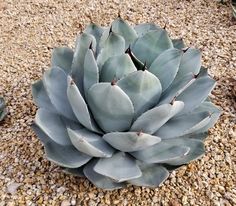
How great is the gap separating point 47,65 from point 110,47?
3.53ft

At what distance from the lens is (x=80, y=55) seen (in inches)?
70.6

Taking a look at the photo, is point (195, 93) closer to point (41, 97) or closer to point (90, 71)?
point (90, 71)

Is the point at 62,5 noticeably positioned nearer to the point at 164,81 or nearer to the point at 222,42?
the point at 222,42

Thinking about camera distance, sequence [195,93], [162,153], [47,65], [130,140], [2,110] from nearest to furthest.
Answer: [130,140] → [162,153] → [195,93] → [2,110] → [47,65]

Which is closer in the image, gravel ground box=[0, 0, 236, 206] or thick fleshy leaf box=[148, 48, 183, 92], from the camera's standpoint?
thick fleshy leaf box=[148, 48, 183, 92]

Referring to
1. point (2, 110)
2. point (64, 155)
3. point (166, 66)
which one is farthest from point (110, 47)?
point (2, 110)

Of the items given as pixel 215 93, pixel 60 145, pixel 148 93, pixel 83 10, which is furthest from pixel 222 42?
pixel 60 145

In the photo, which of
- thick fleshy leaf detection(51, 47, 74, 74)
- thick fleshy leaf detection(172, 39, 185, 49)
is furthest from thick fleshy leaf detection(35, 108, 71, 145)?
thick fleshy leaf detection(172, 39, 185, 49)

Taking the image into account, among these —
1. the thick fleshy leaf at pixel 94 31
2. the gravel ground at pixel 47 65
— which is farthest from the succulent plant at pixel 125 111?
the gravel ground at pixel 47 65

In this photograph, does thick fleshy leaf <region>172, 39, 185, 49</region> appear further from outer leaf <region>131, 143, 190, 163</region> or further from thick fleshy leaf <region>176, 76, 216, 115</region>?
outer leaf <region>131, 143, 190, 163</region>

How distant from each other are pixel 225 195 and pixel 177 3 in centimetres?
189

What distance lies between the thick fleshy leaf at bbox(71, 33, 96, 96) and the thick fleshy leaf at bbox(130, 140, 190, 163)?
0.38 meters

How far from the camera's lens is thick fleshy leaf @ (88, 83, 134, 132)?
1.56 m

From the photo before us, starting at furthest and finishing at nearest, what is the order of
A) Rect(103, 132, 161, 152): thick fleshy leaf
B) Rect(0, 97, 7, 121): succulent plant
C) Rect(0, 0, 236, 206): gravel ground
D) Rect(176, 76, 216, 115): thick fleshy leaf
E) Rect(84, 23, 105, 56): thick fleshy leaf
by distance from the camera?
Rect(0, 97, 7, 121): succulent plant, Rect(84, 23, 105, 56): thick fleshy leaf, Rect(0, 0, 236, 206): gravel ground, Rect(176, 76, 216, 115): thick fleshy leaf, Rect(103, 132, 161, 152): thick fleshy leaf
